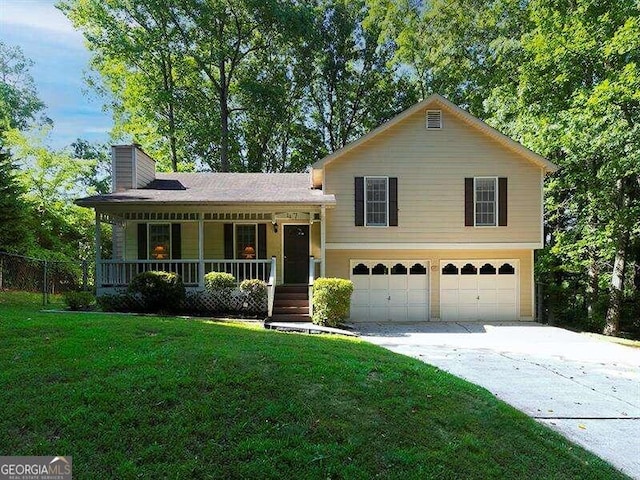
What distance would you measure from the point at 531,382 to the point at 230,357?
5.01 meters

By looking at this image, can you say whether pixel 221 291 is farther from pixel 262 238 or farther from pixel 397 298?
pixel 397 298

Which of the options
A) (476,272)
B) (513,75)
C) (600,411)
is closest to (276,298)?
(476,272)

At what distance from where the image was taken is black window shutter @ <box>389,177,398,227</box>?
14.8m

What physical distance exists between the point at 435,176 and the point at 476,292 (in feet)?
14.0

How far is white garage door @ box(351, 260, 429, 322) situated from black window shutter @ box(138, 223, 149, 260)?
23.8 ft

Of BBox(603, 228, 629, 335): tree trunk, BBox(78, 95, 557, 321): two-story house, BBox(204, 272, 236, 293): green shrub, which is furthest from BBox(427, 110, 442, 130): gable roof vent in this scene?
BBox(204, 272, 236, 293): green shrub

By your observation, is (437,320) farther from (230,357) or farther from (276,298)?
(230,357)

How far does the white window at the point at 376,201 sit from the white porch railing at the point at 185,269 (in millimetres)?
3799

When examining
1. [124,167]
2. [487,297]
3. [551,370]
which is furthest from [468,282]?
[124,167]

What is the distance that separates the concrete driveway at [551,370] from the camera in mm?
5203

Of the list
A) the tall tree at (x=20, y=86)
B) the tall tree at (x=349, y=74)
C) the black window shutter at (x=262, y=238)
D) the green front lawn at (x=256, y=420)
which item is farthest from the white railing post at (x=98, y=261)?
the tall tree at (x=20, y=86)

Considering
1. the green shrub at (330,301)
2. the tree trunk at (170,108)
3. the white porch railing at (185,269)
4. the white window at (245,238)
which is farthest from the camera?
the tree trunk at (170,108)

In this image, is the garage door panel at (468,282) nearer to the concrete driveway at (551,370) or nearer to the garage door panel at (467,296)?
the garage door panel at (467,296)

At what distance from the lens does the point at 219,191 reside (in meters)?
15.0
